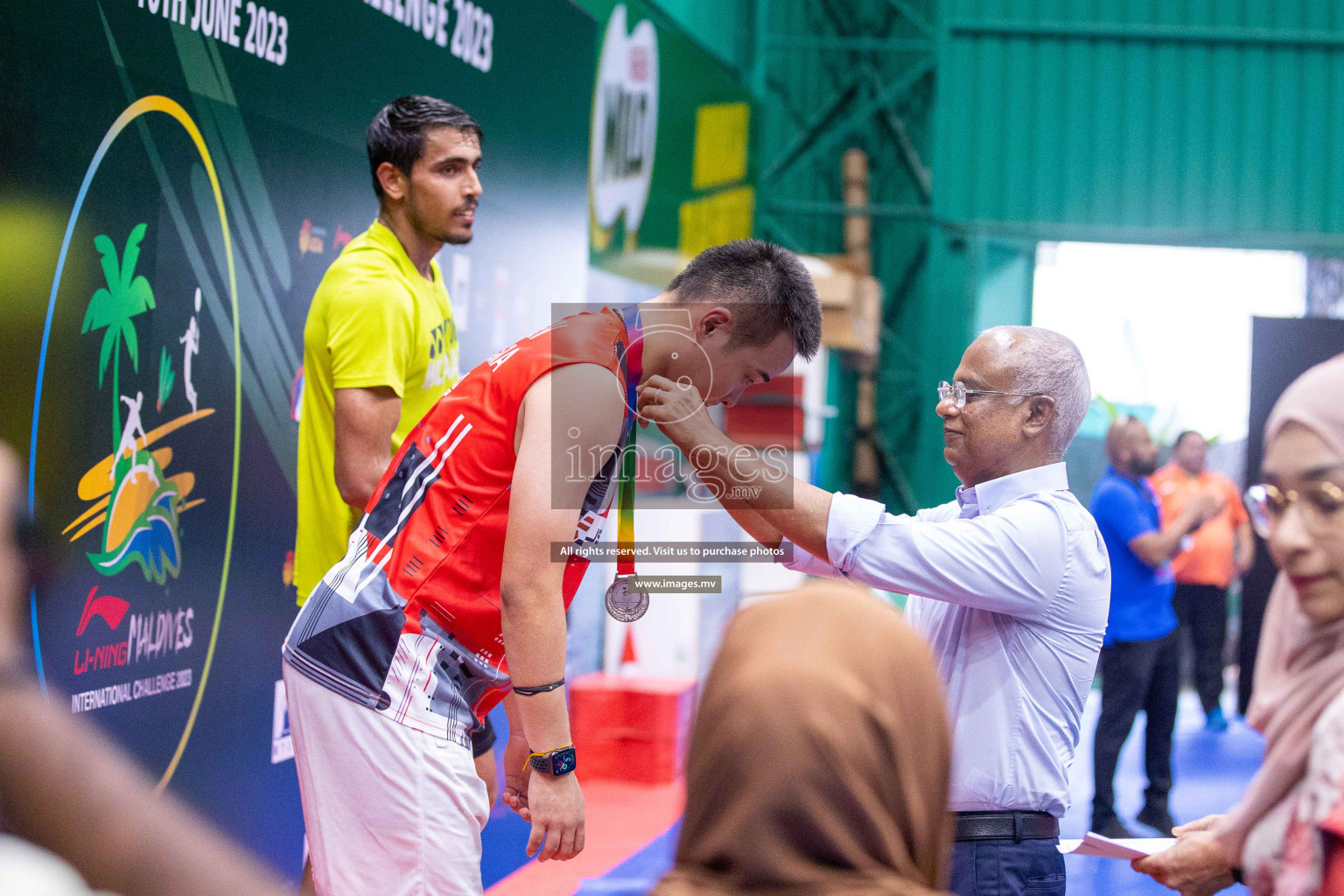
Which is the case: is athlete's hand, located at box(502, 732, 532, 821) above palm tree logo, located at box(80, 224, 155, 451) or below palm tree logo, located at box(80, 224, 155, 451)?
below

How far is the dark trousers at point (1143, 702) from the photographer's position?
548 centimetres

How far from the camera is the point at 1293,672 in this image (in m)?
1.36

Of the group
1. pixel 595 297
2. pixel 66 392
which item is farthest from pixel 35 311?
pixel 595 297

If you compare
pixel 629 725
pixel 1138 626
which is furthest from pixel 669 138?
pixel 1138 626

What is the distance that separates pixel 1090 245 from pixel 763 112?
3088mm

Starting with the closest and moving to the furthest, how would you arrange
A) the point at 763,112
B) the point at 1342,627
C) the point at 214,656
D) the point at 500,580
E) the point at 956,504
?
the point at 1342,627
the point at 500,580
the point at 956,504
the point at 214,656
the point at 763,112

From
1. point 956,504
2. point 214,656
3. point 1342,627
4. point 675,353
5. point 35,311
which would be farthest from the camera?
point 214,656

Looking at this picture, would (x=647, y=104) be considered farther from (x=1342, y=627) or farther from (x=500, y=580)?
(x=1342, y=627)

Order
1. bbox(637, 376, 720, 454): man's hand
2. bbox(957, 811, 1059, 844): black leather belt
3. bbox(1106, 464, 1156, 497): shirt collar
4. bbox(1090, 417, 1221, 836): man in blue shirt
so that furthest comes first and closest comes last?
bbox(1106, 464, 1156, 497): shirt collar, bbox(1090, 417, 1221, 836): man in blue shirt, bbox(957, 811, 1059, 844): black leather belt, bbox(637, 376, 720, 454): man's hand

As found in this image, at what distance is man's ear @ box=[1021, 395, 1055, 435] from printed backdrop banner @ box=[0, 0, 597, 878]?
189 cm

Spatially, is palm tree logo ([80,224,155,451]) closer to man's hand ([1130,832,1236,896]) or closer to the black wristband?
the black wristband

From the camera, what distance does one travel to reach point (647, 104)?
6.86 m

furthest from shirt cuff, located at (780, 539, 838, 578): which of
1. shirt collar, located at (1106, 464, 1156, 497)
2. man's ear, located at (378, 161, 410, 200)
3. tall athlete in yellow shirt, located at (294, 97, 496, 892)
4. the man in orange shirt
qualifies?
the man in orange shirt

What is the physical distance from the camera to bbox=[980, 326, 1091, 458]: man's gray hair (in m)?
2.31
